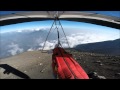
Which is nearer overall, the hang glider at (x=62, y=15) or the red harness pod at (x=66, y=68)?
the red harness pod at (x=66, y=68)

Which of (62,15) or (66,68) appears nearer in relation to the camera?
(66,68)

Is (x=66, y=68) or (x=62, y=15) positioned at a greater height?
(x=62, y=15)

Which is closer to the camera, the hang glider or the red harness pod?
the red harness pod

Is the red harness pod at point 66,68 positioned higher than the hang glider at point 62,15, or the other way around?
the hang glider at point 62,15

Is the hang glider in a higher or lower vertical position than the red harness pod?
higher
